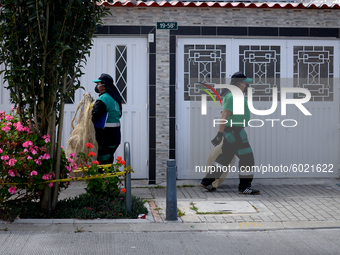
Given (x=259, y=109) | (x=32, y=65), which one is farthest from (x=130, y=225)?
(x=259, y=109)

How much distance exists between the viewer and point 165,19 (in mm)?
8922

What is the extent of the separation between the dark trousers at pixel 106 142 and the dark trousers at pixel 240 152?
1831 millimetres

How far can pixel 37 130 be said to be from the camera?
20.7 feet

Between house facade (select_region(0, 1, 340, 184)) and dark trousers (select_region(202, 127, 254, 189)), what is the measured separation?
0.90 m

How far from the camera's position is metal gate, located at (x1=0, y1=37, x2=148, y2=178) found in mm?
9023

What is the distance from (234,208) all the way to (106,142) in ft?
7.28

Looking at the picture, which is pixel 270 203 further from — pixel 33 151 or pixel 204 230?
pixel 33 151

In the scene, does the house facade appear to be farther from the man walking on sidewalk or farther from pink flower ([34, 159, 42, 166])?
pink flower ([34, 159, 42, 166])

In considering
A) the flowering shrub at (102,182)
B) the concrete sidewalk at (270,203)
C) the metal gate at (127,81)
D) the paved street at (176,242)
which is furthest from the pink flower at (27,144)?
the metal gate at (127,81)

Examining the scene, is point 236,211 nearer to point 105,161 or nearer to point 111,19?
point 105,161

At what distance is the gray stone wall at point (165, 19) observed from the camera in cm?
890

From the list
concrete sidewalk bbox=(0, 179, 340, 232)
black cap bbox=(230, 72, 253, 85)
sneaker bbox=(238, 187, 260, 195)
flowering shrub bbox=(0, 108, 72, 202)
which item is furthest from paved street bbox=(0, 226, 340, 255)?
→ black cap bbox=(230, 72, 253, 85)

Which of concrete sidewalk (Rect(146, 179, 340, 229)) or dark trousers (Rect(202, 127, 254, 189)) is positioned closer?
concrete sidewalk (Rect(146, 179, 340, 229))

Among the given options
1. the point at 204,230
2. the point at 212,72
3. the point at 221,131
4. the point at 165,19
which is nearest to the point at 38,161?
the point at 204,230
